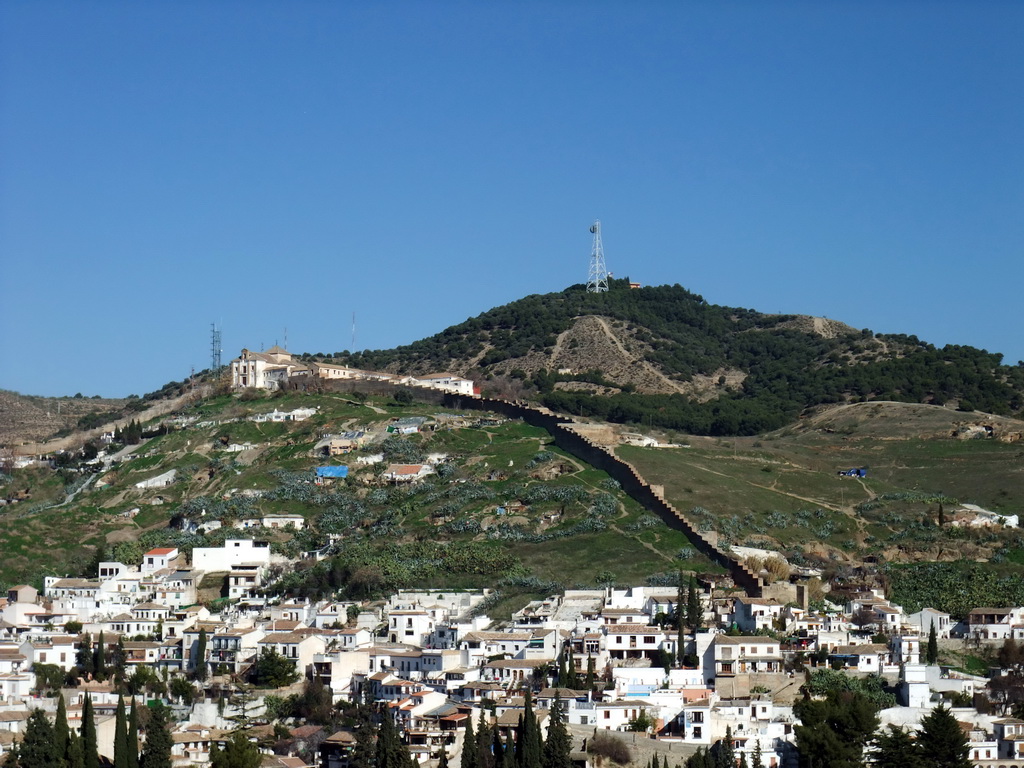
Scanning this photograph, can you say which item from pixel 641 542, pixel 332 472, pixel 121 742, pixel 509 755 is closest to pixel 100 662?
pixel 121 742

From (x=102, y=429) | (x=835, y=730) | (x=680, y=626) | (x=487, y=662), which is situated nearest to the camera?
(x=835, y=730)

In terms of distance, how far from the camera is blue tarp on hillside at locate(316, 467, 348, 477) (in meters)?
83.9

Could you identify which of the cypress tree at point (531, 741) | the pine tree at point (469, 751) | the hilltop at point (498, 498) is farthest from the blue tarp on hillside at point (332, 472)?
the cypress tree at point (531, 741)

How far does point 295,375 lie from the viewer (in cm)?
10462

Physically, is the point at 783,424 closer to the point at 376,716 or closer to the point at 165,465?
the point at 165,465

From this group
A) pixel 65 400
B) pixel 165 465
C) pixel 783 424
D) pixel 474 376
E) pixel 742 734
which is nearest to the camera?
pixel 742 734

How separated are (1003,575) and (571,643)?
685 inches

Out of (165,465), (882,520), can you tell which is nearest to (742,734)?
(882,520)

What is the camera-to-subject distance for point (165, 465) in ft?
296

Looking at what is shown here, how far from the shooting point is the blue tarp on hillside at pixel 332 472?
83938 mm

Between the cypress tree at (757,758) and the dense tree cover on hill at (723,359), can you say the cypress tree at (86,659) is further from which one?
the dense tree cover on hill at (723,359)

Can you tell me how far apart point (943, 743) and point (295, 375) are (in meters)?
62.6

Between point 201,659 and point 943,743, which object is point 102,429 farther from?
point 943,743

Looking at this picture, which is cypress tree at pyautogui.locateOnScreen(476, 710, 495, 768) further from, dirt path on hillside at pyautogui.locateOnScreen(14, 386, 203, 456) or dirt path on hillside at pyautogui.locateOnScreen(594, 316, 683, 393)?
dirt path on hillside at pyautogui.locateOnScreen(594, 316, 683, 393)
